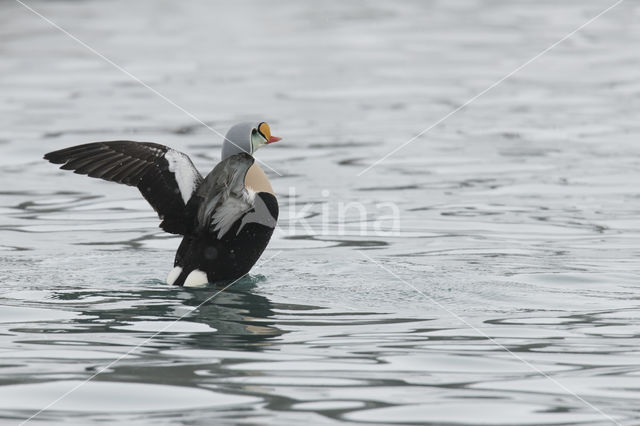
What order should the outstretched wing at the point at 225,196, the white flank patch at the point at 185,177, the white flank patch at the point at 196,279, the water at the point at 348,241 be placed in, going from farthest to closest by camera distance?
the white flank patch at the point at 196,279
the white flank patch at the point at 185,177
the outstretched wing at the point at 225,196
the water at the point at 348,241

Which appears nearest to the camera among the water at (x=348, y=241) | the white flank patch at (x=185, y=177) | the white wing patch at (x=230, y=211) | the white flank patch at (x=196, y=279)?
the water at (x=348, y=241)

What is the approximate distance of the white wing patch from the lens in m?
6.30

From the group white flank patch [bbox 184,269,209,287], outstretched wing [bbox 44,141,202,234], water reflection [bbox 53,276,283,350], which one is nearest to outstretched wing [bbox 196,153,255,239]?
outstretched wing [bbox 44,141,202,234]

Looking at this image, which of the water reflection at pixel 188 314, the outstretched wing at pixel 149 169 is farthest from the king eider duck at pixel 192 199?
the water reflection at pixel 188 314

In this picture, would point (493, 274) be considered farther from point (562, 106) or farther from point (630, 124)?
point (562, 106)

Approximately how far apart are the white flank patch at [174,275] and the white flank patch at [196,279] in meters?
0.08

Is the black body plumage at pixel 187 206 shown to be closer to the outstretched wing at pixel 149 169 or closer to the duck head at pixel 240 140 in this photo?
the outstretched wing at pixel 149 169

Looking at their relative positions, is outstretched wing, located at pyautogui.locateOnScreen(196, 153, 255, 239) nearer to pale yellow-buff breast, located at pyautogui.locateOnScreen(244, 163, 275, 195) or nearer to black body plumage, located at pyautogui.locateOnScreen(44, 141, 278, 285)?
black body plumage, located at pyautogui.locateOnScreen(44, 141, 278, 285)

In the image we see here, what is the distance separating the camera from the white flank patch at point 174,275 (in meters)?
6.72

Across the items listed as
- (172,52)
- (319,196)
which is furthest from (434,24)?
(319,196)

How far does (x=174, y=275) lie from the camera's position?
672 centimetres

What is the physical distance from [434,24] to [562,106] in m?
7.66

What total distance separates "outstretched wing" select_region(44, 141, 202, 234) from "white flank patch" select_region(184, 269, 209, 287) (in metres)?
0.24

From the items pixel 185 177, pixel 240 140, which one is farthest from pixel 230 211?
pixel 240 140
